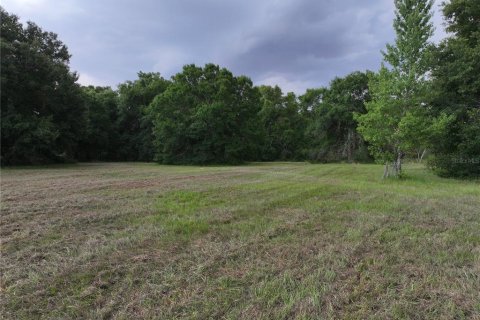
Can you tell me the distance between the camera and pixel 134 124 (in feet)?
124

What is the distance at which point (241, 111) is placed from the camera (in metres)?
30.4

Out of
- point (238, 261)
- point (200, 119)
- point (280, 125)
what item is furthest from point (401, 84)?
point (280, 125)

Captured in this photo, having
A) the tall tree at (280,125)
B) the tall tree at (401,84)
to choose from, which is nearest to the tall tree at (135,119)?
the tall tree at (280,125)

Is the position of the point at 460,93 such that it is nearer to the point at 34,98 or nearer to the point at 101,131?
the point at 34,98

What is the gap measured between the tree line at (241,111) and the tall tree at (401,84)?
0.04 m

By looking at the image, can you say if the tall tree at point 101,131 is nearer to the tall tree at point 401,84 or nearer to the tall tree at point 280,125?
the tall tree at point 280,125

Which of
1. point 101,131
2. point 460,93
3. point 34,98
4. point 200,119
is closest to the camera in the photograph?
point 460,93

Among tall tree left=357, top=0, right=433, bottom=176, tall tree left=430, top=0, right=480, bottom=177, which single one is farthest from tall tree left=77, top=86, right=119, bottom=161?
tall tree left=430, top=0, right=480, bottom=177

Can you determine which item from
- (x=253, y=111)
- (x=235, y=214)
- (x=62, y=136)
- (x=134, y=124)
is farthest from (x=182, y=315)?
(x=134, y=124)

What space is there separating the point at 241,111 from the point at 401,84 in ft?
63.4

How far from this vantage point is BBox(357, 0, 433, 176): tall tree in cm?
1230

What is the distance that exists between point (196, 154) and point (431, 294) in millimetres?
26255

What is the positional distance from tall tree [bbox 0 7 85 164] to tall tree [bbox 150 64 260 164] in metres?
7.18

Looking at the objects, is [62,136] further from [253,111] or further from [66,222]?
[66,222]
